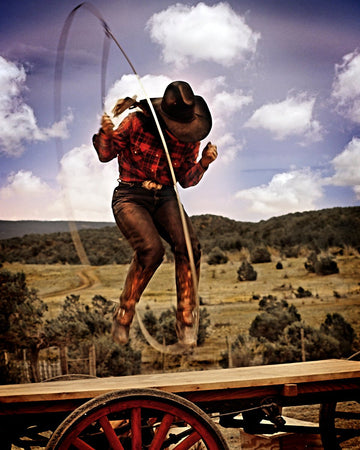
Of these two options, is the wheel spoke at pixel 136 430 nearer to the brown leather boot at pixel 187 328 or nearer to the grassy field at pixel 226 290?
the brown leather boot at pixel 187 328

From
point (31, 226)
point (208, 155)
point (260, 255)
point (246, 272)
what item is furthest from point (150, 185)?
point (260, 255)

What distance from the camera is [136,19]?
9.31m

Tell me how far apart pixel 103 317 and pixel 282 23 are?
8.10 m

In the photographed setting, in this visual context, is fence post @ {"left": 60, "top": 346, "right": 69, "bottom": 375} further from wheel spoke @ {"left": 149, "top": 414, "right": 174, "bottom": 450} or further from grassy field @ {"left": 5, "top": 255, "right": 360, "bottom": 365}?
wheel spoke @ {"left": 149, "top": 414, "right": 174, "bottom": 450}

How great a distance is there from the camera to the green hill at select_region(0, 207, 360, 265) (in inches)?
447

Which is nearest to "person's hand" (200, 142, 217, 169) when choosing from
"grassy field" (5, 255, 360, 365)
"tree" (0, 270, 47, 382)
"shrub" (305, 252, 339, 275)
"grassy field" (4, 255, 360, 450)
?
"grassy field" (4, 255, 360, 450)

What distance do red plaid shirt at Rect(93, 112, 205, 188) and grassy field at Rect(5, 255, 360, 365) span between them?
822 centimetres

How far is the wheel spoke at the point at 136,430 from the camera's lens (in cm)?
269

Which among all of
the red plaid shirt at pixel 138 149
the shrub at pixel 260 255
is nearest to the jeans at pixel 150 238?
the red plaid shirt at pixel 138 149

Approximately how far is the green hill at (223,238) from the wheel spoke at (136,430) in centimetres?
694

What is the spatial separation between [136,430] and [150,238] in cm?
238

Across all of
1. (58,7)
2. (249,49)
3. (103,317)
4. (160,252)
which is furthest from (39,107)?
(160,252)

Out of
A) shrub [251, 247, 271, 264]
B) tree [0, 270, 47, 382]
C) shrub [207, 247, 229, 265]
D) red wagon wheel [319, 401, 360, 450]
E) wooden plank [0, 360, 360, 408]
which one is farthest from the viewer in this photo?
shrub [251, 247, 271, 264]

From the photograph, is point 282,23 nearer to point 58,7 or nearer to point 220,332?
point 58,7
